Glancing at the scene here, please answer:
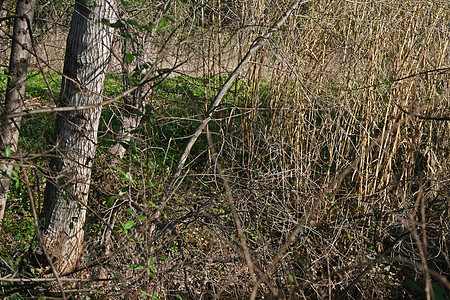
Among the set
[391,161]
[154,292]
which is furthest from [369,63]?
[154,292]

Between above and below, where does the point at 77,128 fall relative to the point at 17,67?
below

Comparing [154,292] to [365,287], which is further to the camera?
[365,287]

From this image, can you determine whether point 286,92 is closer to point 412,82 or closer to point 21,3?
point 412,82

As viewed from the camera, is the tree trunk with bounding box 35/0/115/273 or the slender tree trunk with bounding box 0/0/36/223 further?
the tree trunk with bounding box 35/0/115/273

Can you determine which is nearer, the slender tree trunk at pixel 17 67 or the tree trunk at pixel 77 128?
the slender tree trunk at pixel 17 67

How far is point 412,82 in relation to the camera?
4.39 meters

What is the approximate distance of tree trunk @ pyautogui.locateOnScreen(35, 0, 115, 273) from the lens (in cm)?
320

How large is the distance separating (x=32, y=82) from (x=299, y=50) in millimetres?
7125

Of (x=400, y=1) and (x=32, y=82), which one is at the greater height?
(x=400, y=1)

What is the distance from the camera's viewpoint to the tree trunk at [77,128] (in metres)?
3.20

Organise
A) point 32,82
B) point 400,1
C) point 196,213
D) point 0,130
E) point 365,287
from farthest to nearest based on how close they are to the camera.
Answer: point 32,82 → point 400,1 → point 365,287 → point 196,213 → point 0,130

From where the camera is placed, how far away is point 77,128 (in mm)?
3307

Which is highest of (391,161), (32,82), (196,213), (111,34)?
(111,34)

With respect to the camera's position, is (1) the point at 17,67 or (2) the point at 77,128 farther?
(2) the point at 77,128
